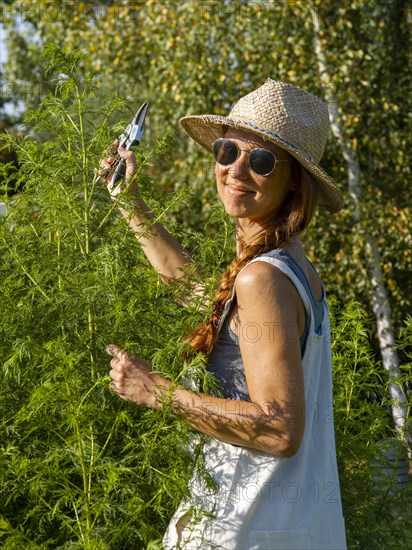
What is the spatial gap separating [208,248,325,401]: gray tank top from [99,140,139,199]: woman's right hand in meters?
0.52

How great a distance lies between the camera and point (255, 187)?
6.38 ft

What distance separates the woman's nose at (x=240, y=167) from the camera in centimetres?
196

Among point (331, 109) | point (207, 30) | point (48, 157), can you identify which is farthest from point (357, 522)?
point (207, 30)

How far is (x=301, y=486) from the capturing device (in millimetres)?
1780

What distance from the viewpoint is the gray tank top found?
1801mm

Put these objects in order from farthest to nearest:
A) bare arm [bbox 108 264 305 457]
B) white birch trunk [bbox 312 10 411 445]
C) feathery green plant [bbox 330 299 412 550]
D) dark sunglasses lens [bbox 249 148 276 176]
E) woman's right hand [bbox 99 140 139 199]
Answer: white birch trunk [bbox 312 10 411 445], feathery green plant [bbox 330 299 412 550], woman's right hand [bbox 99 140 139 199], dark sunglasses lens [bbox 249 148 276 176], bare arm [bbox 108 264 305 457]

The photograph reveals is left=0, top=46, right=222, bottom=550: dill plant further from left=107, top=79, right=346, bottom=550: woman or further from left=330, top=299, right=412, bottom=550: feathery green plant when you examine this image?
left=330, top=299, right=412, bottom=550: feathery green plant

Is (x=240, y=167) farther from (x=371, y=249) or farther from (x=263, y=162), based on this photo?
(x=371, y=249)

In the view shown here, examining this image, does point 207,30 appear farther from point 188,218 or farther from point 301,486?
point 301,486

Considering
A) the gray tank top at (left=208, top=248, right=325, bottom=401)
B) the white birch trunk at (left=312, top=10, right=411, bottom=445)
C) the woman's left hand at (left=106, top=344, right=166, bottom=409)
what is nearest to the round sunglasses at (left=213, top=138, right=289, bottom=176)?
the gray tank top at (left=208, top=248, right=325, bottom=401)

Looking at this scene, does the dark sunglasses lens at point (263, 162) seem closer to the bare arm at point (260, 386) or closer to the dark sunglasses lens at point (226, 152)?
the dark sunglasses lens at point (226, 152)

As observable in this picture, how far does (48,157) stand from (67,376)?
0.67m

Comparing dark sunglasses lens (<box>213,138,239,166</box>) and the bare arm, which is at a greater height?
dark sunglasses lens (<box>213,138,239,166</box>)

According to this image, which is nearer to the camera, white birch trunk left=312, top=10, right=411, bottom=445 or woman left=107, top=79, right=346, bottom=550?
woman left=107, top=79, right=346, bottom=550
